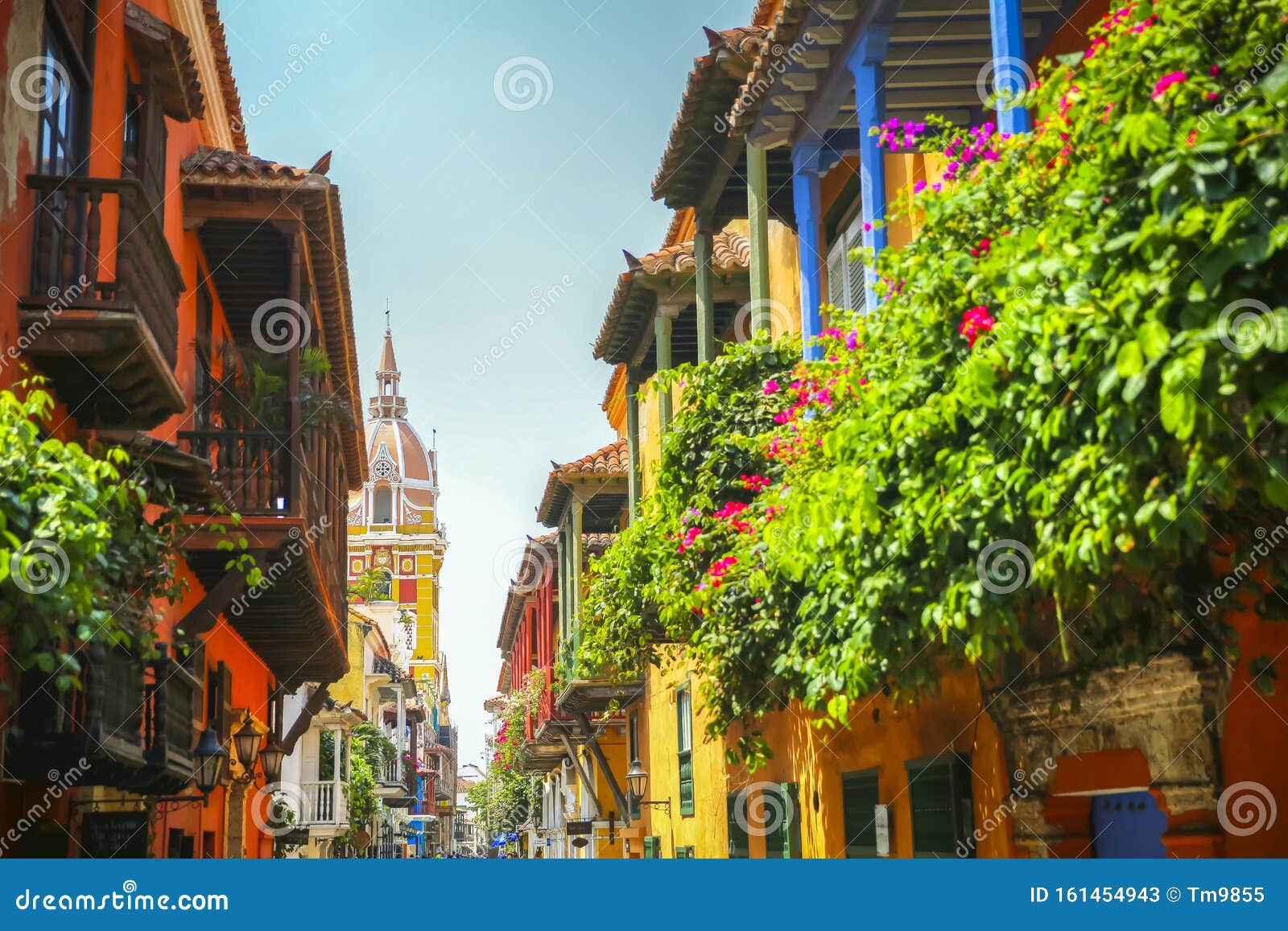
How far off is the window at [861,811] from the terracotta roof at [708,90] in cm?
613

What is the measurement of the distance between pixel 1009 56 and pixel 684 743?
13.8m

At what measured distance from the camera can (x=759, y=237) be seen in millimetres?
12734

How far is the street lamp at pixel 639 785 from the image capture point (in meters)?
21.2

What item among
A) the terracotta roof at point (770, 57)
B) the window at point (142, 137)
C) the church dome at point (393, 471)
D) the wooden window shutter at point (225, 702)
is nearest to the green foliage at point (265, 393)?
the window at point (142, 137)


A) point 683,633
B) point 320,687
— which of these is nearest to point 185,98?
point 683,633

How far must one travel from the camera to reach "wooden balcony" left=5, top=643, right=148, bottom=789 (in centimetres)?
776

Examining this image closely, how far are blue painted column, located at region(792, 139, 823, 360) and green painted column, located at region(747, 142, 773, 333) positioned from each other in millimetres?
700

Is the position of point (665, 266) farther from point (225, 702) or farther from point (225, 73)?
point (225, 702)

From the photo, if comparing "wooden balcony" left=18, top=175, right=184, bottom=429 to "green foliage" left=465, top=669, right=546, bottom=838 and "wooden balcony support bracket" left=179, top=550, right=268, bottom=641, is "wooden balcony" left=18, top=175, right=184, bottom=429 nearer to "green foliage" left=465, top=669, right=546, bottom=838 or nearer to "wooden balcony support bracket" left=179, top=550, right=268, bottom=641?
"wooden balcony support bracket" left=179, top=550, right=268, bottom=641

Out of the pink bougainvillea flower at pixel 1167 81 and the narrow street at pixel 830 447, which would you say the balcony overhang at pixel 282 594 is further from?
the pink bougainvillea flower at pixel 1167 81

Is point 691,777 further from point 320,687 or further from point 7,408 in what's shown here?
point 7,408

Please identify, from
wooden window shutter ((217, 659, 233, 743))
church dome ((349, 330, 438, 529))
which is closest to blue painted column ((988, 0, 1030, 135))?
wooden window shutter ((217, 659, 233, 743))

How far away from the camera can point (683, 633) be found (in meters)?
11.5

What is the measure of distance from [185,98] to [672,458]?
5046 millimetres
